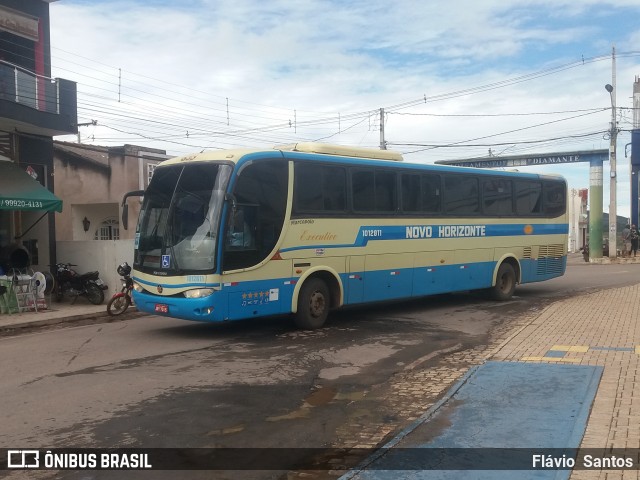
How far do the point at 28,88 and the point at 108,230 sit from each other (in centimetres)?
1020

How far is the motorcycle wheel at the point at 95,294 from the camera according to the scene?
15992mm

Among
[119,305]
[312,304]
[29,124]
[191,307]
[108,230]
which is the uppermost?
[29,124]

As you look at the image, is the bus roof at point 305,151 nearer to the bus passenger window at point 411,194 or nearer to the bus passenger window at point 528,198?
the bus passenger window at point 411,194

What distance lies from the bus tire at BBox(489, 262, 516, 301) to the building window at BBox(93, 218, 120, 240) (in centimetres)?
1544

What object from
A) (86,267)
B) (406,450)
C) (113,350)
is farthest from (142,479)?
(86,267)

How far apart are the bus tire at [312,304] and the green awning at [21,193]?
7275 millimetres

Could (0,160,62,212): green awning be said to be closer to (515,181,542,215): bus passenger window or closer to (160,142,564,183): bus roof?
(160,142,564,183): bus roof

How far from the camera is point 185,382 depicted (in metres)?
7.73

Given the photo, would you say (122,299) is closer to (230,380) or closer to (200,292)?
(200,292)

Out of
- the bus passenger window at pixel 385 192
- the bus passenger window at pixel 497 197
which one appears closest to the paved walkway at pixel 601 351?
the bus passenger window at pixel 497 197

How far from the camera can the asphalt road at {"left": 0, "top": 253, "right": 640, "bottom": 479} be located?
5.85 m

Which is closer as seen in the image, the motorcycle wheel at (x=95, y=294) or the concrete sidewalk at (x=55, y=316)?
the concrete sidewalk at (x=55, y=316)

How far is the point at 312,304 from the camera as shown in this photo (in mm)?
11766

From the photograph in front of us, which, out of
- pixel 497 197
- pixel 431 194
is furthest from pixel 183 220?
pixel 497 197
